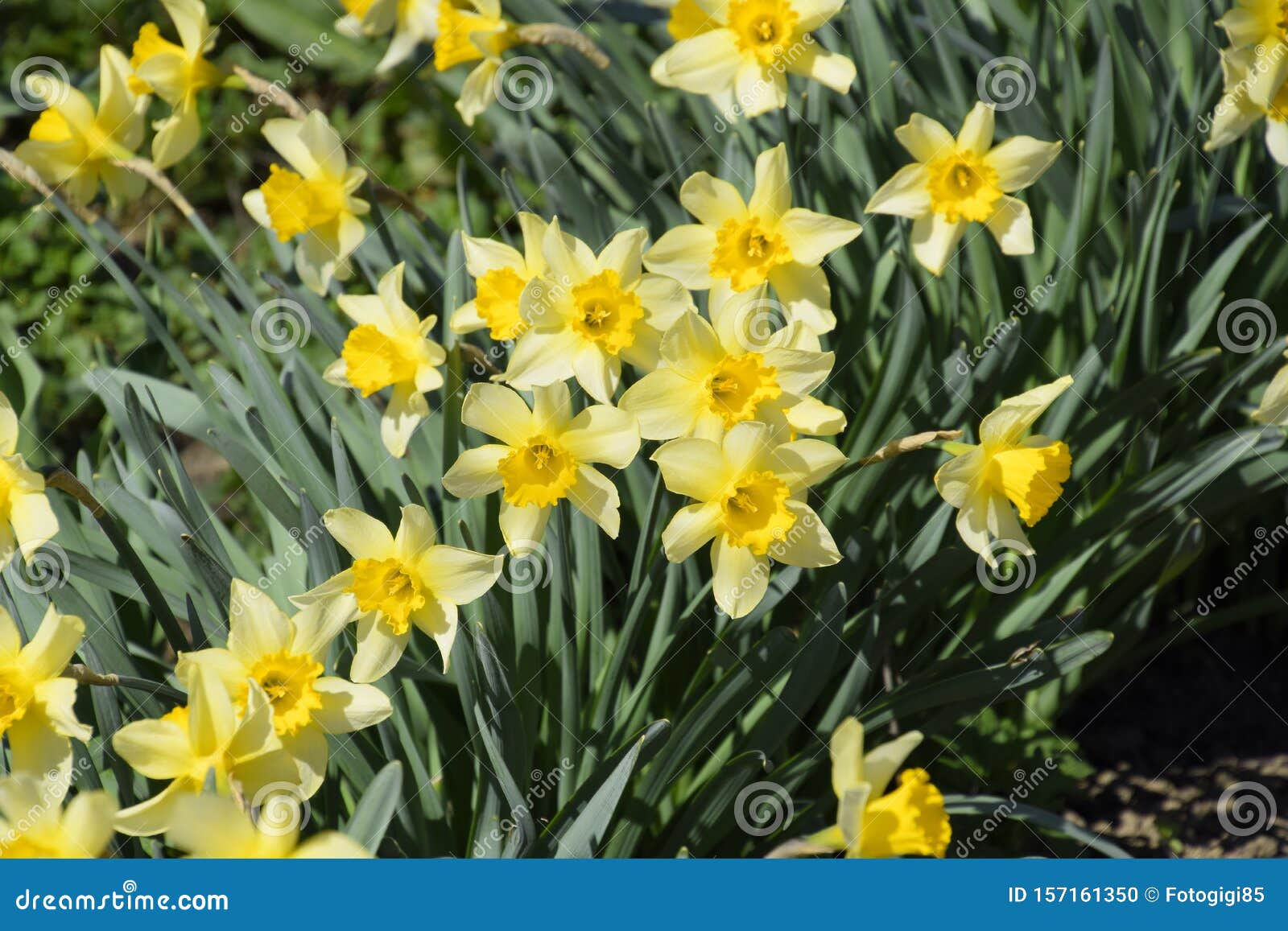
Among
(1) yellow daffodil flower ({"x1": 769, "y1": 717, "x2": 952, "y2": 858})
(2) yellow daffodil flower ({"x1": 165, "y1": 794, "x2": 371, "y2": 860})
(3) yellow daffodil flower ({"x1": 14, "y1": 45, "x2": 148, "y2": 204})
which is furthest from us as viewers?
(3) yellow daffodil flower ({"x1": 14, "y1": 45, "x2": 148, "y2": 204})

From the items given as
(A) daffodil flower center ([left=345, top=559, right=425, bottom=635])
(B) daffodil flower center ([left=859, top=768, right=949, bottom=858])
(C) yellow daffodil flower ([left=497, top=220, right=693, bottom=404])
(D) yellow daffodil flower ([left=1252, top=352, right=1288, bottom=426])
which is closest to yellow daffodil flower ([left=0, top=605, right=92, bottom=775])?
(A) daffodil flower center ([left=345, top=559, right=425, bottom=635])

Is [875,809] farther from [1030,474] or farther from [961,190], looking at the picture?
[961,190]

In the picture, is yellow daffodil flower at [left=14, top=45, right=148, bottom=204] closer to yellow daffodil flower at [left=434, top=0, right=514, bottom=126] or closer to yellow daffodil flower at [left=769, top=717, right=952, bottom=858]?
yellow daffodil flower at [left=434, top=0, right=514, bottom=126]

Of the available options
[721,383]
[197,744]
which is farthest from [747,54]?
[197,744]

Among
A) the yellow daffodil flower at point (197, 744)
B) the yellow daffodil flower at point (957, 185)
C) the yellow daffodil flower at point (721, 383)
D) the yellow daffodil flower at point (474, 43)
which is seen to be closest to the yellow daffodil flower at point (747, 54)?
the yellow daffodil flower at point (957, 185)

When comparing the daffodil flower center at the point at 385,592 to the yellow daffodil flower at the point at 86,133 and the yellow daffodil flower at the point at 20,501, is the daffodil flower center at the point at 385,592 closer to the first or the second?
the yellow daffodil flower at the point at 20,501
